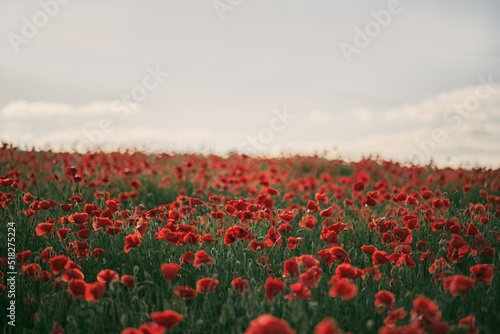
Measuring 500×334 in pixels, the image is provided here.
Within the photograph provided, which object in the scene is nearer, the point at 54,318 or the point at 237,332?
the point at 237,332

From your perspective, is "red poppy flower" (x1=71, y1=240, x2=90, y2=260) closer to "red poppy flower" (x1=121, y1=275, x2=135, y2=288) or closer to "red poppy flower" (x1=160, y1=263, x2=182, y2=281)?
"red poppy flower" (x1=121, y1=275, x2=135, y2=288)

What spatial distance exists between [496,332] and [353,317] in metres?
0.77

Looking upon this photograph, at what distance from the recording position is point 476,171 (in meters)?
9.41

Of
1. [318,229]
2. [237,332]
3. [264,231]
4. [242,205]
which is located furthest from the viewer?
[318,229]

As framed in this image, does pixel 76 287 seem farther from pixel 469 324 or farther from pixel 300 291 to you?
pixel 469 324

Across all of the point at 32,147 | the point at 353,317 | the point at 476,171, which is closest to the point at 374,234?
the point at 353,317

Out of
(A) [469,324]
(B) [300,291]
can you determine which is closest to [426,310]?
(A) [469,324]

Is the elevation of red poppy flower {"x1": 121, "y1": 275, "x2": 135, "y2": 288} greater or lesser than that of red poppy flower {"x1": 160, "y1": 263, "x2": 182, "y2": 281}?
lesser

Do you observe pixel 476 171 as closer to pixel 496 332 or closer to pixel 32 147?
pixel 496 332

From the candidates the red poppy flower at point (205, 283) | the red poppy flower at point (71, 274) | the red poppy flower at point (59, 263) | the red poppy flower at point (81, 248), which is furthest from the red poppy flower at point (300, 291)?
the red poppy flower at point (81, 248)

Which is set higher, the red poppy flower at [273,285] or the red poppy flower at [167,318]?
the red poppy flower at [273,285]

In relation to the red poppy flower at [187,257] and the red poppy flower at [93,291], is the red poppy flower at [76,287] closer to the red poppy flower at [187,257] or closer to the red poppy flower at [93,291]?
the red poppy flower at [93,291]

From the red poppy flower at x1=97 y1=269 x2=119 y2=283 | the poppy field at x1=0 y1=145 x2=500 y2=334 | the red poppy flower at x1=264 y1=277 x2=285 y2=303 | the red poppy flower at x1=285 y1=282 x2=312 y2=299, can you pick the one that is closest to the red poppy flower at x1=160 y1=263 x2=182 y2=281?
the poppy field at x1=0 y1=145 x2=500 y2=334

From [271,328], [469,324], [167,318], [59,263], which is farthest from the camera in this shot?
[59,263]
